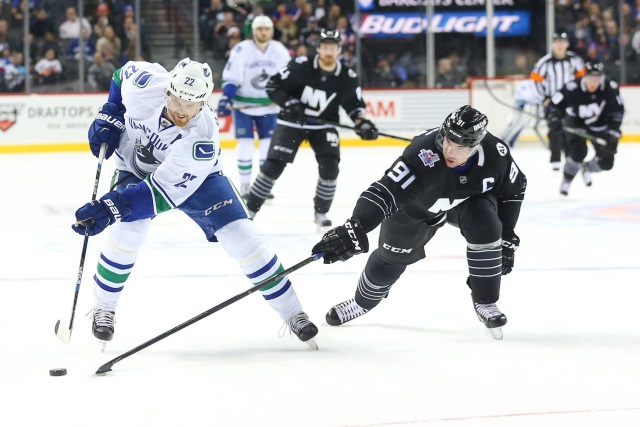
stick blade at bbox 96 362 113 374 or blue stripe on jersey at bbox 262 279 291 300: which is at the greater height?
blue stripe on jersey at bbox 262 279 291 300

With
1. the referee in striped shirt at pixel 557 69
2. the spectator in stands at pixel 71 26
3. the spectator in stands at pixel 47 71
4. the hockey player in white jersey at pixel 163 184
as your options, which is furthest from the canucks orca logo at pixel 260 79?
the spectator in stands at pixel 71 26

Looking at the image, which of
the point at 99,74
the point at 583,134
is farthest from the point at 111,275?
the point at 99,74

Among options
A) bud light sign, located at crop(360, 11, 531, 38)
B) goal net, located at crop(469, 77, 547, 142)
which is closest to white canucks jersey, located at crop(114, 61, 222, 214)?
goal net, located at crop(469, 77, 547, 142)

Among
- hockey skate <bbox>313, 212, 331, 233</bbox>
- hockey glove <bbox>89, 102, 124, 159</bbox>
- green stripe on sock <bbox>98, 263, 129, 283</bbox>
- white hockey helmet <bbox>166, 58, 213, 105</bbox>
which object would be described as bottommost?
hockey skate <bbox>313, 212, 331, 233</bbox>

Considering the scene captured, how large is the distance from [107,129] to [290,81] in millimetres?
2628

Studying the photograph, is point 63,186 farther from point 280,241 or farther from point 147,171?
point 147,171

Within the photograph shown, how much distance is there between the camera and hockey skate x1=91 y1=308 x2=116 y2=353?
135 inches

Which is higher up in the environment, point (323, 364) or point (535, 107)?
point (323, 364)

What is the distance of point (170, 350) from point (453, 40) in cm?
966

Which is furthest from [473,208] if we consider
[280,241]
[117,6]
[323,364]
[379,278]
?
[117,6]

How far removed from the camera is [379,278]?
375cm

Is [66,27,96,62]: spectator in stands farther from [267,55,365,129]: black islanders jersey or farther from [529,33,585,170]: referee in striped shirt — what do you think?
[267,55,365,129]: black islanders jersey

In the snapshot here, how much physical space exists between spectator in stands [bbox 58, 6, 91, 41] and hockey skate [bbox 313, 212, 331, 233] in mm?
6427

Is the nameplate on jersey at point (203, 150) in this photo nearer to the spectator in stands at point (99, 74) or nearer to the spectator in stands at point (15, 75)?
the spectator in stands at point (99, 74)
